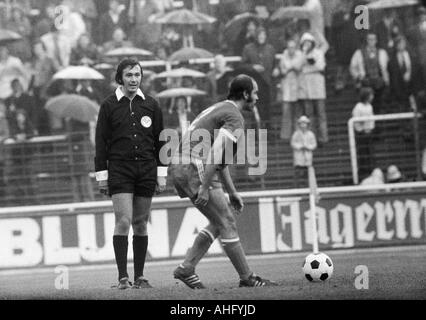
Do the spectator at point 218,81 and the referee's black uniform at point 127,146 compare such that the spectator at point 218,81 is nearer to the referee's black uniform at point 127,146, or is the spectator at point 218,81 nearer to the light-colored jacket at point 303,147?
the light-colored jacket at point 303,147

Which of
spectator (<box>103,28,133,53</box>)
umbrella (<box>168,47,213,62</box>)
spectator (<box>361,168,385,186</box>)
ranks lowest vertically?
spectator (<box>361,168,385,186</box>)

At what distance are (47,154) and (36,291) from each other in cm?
524

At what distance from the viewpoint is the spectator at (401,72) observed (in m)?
15.2

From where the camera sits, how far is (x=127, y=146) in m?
9.30

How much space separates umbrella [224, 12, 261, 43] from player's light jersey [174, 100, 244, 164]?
6958 mm

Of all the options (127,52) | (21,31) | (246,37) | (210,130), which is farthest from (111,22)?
(210,130)

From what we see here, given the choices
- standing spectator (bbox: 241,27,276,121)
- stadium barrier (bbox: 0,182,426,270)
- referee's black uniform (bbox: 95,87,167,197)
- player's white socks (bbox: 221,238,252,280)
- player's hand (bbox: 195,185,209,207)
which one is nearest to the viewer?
player's hand (bbox: 195,185,209,207)

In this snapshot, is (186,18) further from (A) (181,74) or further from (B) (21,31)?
(B) (21,31)

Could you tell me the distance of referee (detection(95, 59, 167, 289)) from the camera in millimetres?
9219

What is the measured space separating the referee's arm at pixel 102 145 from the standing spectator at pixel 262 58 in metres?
6.38

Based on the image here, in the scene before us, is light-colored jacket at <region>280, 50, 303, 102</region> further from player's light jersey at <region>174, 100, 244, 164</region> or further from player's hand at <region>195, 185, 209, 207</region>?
player's hand at <region>195, 185, 209, 207</region>

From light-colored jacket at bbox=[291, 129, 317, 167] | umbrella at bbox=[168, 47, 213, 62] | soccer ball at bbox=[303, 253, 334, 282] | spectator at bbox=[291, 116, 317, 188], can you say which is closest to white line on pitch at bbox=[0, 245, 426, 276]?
spectator at bbox=[291, 116, 317, 188]

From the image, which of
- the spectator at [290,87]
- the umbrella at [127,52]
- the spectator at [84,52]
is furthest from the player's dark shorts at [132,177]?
the spectator at [84,52]

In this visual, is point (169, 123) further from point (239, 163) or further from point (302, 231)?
point (302, 231)
